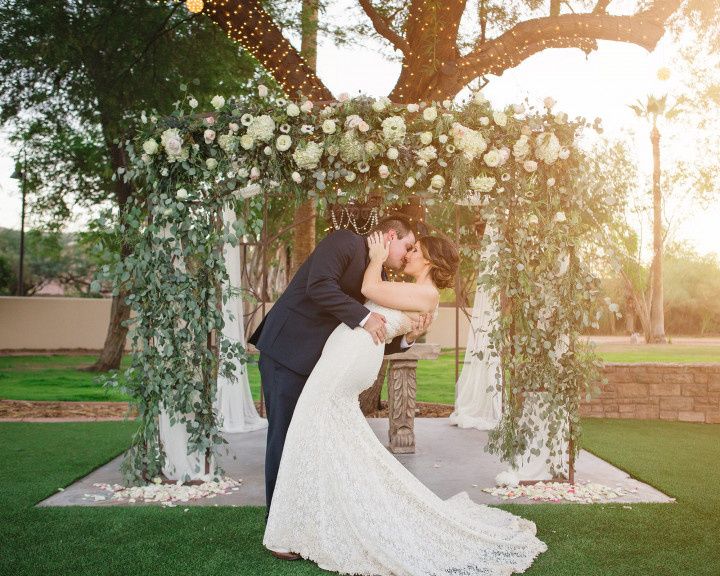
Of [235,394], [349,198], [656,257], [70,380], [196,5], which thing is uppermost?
[196,5]

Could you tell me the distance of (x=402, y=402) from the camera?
6.68 meters

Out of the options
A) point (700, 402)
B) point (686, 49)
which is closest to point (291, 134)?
point (700, 402)

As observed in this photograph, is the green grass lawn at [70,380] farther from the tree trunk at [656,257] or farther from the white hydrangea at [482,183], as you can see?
the tree trunk at [656,257]

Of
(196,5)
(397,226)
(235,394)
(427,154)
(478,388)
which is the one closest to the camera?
(397,226)

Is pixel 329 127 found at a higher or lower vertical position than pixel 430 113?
lower

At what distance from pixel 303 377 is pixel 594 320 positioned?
93.0 inches

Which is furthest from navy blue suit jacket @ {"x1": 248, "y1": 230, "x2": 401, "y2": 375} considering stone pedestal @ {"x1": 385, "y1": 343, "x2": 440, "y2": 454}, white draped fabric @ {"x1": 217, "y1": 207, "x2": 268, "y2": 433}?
white draped fabric @ {"x1": 217, "y1": 207, "x2": 268, "y2": 433}

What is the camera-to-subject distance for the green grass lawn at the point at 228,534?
3.55 metres

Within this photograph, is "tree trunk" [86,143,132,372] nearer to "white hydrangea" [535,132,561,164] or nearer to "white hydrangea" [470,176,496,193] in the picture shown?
"white hydrangea" [470,176,496,193]

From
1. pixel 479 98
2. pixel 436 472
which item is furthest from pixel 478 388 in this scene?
pixel 479 98

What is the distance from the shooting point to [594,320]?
16.7 feet

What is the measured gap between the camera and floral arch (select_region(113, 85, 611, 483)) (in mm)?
4828

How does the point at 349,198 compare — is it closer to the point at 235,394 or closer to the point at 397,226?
the point at 397,226

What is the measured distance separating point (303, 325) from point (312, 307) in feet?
0.37
